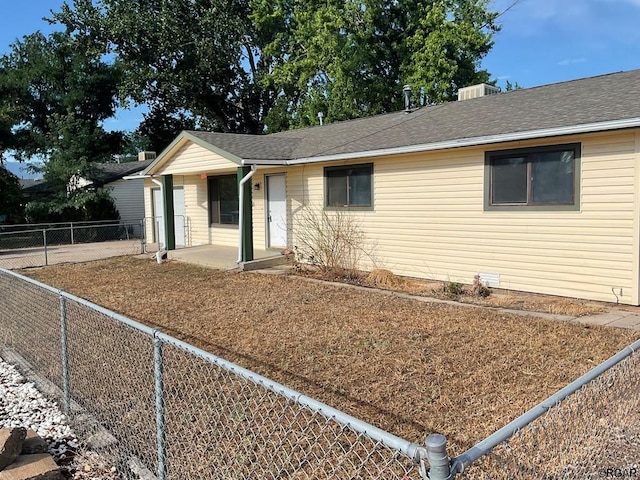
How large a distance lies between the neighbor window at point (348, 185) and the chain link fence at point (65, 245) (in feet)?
26.7

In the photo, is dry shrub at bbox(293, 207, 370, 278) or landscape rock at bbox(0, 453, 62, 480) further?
dry shrub at bbox(293, 207, 370, 278)

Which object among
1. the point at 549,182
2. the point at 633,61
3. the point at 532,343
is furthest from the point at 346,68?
the point at 532,343

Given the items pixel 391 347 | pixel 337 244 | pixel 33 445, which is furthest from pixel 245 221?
pixel 33 445

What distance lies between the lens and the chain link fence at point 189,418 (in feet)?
9.30

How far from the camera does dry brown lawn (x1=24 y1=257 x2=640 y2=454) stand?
3.96 meters

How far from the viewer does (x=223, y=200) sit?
15352 mm

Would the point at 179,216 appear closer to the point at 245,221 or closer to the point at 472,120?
the point at 245,221

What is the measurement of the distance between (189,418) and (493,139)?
21.7 ft

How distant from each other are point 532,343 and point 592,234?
289 cm

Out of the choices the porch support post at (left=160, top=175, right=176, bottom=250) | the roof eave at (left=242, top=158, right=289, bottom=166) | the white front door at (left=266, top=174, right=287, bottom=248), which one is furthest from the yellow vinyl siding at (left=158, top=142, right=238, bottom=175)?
the white front door at (left=266, top=174, right=287, bottom=248)

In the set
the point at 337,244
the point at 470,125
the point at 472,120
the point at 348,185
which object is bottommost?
the point at 337,244

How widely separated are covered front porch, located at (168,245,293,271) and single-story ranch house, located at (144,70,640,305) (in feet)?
1.02

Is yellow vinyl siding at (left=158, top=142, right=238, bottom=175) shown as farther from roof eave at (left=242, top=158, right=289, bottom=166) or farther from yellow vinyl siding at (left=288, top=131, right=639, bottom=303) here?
yellow vinyl siding at (left=288, top=131, right=639, bottom=303)

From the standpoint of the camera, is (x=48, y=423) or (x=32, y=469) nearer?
(x=32, y=469)
